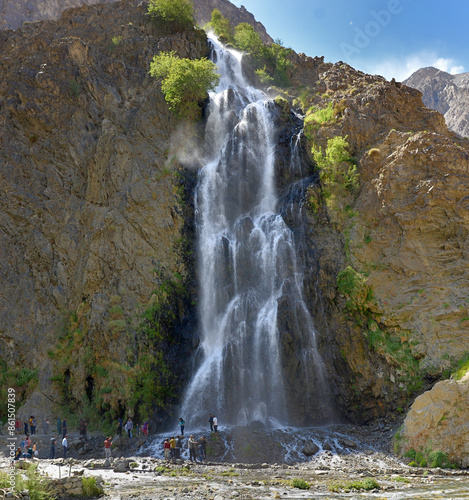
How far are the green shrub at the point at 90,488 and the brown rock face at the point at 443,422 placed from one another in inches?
534

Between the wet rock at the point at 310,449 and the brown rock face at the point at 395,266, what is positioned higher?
the brown rock face at the point at 395,266

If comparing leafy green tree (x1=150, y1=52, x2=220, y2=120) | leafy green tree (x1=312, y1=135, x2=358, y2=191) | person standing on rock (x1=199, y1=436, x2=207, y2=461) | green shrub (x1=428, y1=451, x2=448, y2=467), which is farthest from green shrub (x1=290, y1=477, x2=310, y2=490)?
leafy green tree (x1=150, y1=52, x2=220, y2=120)

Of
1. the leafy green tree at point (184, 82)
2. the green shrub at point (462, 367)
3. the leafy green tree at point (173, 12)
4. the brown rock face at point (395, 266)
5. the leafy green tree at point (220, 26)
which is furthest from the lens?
the leafy green tree at point (220, 26)

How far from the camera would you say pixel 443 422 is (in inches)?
728

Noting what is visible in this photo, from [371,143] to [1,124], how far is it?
30.1 m

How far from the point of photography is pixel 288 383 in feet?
82.9

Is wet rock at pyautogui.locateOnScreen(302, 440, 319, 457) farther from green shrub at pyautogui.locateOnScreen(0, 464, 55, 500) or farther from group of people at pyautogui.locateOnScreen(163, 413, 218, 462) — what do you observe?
green shrub at pyautogui.locateOnScreen(0, 464, 55, 500)

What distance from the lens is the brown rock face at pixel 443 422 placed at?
17812 mm

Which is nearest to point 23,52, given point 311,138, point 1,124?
point 1,124

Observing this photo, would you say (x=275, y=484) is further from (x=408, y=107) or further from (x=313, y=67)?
(x=313, y=67)

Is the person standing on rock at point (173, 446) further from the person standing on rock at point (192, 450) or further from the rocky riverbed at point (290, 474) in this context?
the person standing on rock at point (192, 450)

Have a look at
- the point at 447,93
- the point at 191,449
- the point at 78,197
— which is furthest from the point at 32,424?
the point at 447,93

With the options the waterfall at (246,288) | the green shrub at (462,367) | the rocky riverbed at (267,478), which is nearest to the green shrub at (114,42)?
the waterfall at (246,288)

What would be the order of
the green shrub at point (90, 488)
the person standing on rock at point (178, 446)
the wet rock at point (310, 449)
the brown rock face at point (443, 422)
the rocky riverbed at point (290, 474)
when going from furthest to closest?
the person standing on rock at point (178, 446) → the wet rock at point (310, 449) → the brown rock face at point (443, 422) → the rocky riverbed at point (290, 474) → the green shrub at point (90, 488)
